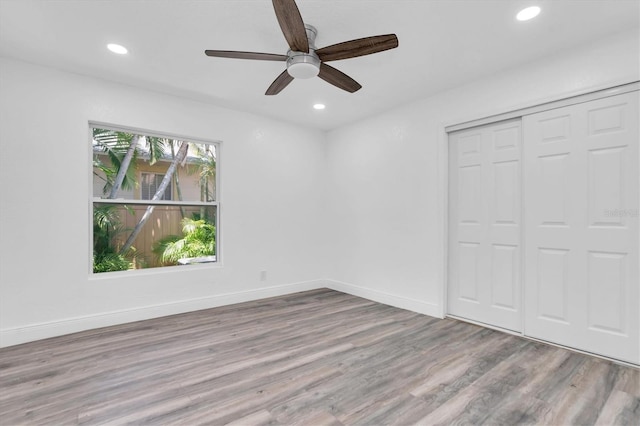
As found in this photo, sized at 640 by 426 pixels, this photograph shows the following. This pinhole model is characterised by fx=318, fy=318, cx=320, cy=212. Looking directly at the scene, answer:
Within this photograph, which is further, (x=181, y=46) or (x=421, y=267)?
(x=421, y=267)

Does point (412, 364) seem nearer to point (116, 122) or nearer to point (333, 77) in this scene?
point (333, 77)

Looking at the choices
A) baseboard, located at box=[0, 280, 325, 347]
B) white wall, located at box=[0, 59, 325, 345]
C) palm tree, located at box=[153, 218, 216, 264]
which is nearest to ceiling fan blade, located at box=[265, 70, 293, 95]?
white wall, located at box=[0, 59, 325, 345]

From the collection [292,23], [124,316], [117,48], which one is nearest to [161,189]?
[124,316]

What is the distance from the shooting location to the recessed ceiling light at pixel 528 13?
222 cm

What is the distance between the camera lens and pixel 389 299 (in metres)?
4.16

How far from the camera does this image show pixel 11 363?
8.22 feet

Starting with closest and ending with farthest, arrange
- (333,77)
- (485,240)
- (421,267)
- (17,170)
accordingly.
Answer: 1. (333,77)
2. (17,170)
3. (485,240)
4. (421,267)

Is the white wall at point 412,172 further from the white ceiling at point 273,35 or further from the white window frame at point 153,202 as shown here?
the white window frame at point 153,202

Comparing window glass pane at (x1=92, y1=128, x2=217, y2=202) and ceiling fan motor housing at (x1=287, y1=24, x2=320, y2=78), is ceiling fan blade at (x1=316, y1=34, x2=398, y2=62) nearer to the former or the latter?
ceiling fan motor housing at (x1=287, y1=24, x2=320, y2=78)

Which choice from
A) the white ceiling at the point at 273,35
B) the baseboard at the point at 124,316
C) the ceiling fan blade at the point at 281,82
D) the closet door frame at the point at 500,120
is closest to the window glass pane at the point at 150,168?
the white ceiling at the point at 273,35

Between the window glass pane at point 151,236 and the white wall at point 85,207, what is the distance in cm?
19

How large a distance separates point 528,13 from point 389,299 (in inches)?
127

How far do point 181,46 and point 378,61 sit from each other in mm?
1742

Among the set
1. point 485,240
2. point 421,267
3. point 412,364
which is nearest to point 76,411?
point 412,364
